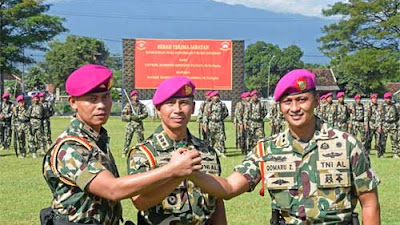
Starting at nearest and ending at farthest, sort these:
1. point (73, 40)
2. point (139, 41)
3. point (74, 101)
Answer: point (74, 101) → point (139, 41) → point (73, 40)

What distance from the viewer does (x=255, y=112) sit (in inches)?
677

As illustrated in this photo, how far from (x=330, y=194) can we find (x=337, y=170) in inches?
5.1

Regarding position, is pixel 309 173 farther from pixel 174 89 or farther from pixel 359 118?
pixel 359 118

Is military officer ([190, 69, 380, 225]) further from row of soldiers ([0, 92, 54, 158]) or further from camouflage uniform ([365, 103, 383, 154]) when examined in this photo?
camouflage uniform ([365, 103, 383, 154])

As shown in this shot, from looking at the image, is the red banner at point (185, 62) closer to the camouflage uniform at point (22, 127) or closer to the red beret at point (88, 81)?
the camouflage uniform at point (22, 127)

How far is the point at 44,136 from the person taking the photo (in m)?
16.2

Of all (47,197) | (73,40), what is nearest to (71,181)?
(47,197)

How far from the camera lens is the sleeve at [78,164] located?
2.99 metres

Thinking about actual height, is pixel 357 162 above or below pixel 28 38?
below

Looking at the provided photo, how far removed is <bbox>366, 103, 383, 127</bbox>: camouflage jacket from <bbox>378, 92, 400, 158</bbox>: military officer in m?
0.14

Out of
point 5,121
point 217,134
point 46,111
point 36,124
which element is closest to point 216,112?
point 217,134

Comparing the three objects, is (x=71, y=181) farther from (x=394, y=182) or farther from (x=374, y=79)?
(x=374, y=79)

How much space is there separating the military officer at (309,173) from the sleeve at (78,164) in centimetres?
49

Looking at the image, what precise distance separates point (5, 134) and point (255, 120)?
285 inches
